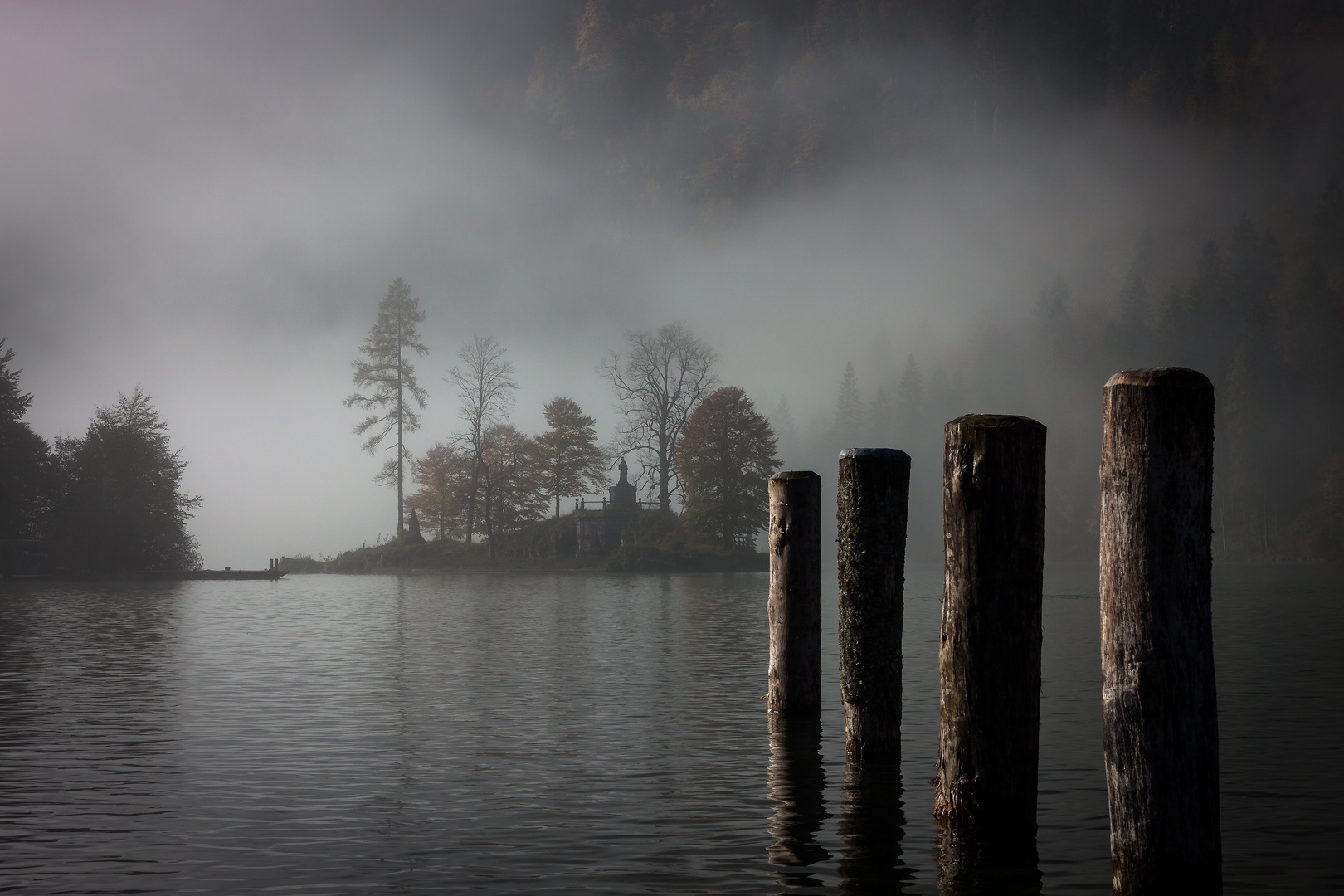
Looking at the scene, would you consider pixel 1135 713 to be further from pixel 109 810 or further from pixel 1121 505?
pixel 109 810

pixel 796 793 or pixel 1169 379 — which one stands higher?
pixel 1169 379

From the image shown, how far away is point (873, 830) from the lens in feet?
24.3

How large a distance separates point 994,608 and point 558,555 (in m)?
66.4

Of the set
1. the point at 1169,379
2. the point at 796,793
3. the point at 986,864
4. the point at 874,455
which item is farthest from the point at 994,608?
the point at 796,793

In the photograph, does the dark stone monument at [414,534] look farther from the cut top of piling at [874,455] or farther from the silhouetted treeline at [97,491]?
the cut top of piling at [874,455]

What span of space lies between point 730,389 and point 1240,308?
60.5 metres

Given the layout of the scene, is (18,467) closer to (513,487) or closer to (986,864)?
(513,487)

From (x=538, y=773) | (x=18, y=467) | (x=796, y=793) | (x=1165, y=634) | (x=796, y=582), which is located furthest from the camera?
(x=18, y=467)

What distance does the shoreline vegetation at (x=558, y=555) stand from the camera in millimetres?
67438

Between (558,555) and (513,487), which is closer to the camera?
(558,555)

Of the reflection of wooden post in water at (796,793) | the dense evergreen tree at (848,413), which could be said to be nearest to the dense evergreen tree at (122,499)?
the reflection of wooden post in water at (796,793)

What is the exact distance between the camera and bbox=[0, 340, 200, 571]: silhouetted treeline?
5762 centimetres

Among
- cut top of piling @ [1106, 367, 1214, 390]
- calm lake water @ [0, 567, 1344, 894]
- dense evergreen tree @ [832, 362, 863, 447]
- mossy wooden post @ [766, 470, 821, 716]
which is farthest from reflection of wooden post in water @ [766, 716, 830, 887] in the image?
dense evergreen tree @ [832, 362, 863, 447]

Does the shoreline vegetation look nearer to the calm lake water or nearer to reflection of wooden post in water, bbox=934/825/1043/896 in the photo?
the calm lake water
